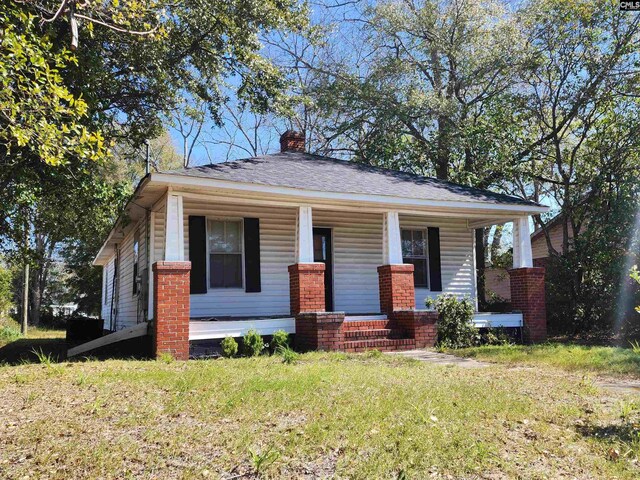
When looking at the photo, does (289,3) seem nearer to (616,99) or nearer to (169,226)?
(169,226)

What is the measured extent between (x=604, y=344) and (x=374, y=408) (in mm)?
8639

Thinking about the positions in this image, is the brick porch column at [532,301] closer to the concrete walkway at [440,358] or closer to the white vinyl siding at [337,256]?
the white vinyl siding at [337,256]

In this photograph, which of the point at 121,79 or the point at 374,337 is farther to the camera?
the point at 121,79

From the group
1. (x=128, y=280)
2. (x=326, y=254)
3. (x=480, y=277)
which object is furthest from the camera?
(x=480, y=277)

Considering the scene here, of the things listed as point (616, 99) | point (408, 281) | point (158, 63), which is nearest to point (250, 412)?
point (408, 281)

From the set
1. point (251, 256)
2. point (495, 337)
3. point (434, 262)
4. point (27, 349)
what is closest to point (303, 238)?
point (251, 256)

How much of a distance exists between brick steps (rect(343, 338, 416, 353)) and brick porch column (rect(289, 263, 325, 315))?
0.83 meters

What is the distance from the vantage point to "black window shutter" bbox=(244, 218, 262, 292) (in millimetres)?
10938

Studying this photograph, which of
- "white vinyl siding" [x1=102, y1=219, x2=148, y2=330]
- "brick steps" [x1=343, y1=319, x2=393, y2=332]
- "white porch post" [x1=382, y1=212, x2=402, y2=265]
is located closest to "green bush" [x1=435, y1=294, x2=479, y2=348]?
"brick steps" [x1=343, y1=319, x2=393, y2=332]

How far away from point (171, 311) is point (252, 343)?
4.92 feet

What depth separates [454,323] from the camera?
35.5ft

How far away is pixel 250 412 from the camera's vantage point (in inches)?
182

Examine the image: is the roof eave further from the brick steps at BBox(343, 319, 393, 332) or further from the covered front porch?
the brick steps at BBox(343, 319, 393, 332)

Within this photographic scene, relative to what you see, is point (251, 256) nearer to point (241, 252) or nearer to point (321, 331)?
point (241, 252)
